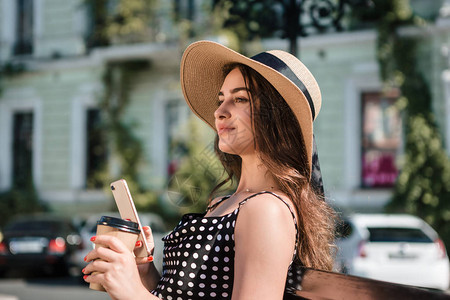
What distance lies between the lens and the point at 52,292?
38.3 ft

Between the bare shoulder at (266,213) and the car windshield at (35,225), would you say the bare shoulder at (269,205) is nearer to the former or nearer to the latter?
the bare shoulder at (266,213)

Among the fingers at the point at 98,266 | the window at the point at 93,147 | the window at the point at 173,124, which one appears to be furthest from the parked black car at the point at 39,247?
the fingers at the point at 98,266

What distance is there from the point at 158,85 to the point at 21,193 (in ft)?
17.8

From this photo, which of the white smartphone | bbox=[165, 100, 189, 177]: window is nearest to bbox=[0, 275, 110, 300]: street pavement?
bbox=[165, 100, 189, 177]: window

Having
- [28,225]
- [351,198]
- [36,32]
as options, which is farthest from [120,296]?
[36,32]

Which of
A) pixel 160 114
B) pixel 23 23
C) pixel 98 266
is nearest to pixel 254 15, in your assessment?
pixel 98 266

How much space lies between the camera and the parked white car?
10.3 metres

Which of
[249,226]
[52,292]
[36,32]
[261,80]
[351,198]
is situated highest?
[36,32]

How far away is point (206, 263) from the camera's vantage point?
1852 mm

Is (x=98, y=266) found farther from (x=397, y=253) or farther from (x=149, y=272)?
(x=397, y=253)

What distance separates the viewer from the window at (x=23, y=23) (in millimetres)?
21281

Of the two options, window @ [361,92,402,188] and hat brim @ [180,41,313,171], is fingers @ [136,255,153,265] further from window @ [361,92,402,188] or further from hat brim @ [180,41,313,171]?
window @ [361,92,402,188]

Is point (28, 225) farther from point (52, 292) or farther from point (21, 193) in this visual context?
point (21, 193)

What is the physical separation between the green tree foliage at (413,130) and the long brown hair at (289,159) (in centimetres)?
1268
